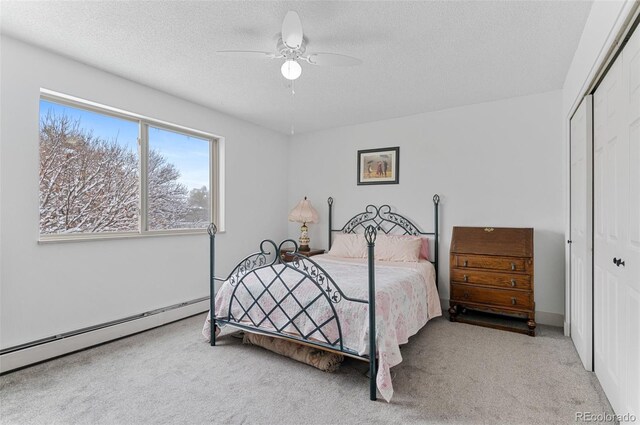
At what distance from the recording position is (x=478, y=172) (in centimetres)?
373

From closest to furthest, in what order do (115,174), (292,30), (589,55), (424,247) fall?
(292,30) → (589,55) → (115,174) → (424,247)

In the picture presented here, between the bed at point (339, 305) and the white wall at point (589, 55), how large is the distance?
1573 mm

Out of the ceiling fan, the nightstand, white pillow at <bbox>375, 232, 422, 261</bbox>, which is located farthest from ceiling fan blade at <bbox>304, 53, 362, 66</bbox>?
the nightstand

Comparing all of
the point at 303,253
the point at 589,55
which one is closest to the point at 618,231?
the point at 589,55

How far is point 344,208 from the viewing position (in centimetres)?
470

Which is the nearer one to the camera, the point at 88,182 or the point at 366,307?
the point at 366,307

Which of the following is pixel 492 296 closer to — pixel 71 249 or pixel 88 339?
pixel 88 339

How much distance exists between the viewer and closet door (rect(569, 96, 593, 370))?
2.27 metres

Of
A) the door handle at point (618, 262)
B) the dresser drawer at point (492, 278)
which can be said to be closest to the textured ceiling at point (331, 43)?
the door handle at point (618, 262)

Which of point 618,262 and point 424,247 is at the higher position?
point 618,262

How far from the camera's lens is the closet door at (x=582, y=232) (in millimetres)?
2273

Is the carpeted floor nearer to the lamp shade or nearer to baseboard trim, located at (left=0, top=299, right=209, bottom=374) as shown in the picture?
baseboard trim, located at (left=0, top=299, right=209, bottom=374)

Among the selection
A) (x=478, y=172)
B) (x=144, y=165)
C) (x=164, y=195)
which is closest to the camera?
(x=144, y=165)

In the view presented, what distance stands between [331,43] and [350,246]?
248 centimetres
